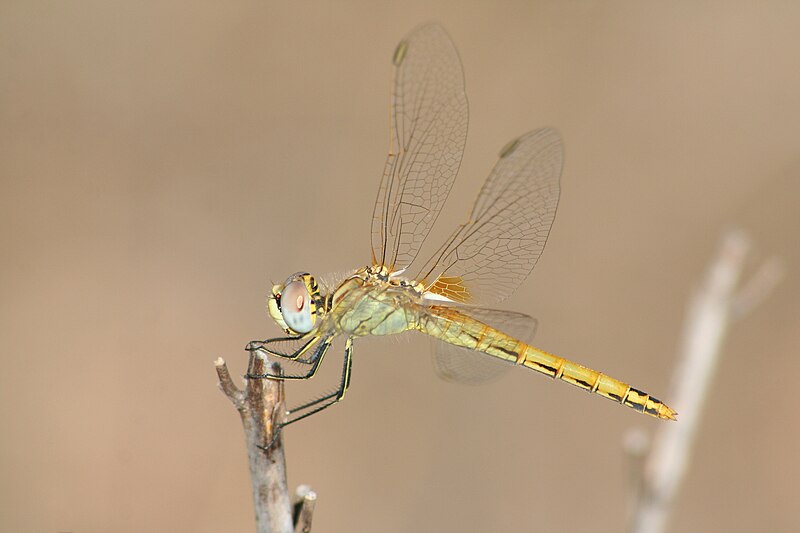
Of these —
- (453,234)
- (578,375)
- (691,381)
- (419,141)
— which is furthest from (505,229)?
(691,381)

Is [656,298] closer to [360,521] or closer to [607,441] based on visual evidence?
[607,441]

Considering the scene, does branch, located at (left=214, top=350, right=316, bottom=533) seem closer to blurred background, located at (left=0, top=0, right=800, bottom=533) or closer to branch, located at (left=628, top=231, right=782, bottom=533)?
branch, located at (left=628, top=231, right=782, bottom=533)

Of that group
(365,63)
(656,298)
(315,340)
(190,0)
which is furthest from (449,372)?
(190,0)

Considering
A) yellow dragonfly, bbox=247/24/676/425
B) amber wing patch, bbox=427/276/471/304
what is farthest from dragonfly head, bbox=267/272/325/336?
amber wing patch, bbox=427/276/471/304

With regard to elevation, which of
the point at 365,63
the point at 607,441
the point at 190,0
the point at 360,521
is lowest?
the point at 360,521

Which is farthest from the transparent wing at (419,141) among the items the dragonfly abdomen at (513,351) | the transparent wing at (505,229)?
the dragonfly abdomen at (513,351)

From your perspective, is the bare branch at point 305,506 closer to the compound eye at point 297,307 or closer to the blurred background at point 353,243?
the compound eye at point 297,307
